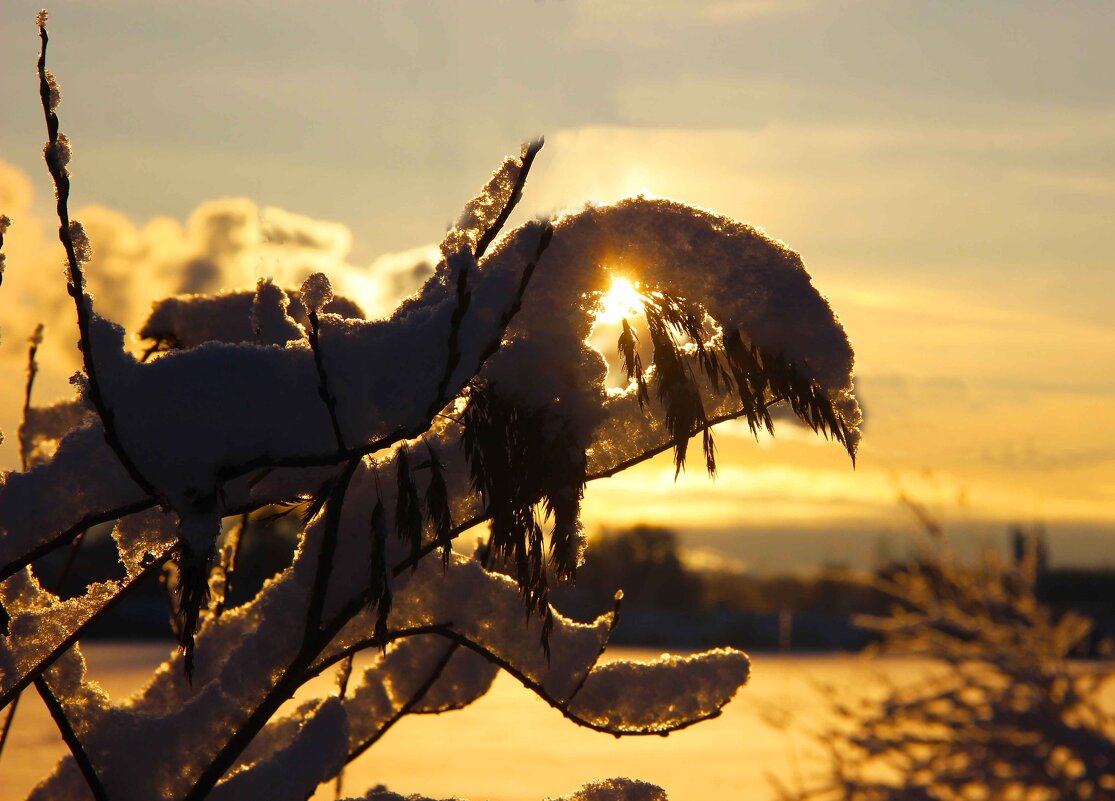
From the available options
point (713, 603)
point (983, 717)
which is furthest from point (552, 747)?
point (713, 603)

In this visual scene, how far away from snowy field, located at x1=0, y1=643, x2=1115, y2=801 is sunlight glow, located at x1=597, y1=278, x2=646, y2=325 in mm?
5408

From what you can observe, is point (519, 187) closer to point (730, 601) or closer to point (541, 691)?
point (541, 691)

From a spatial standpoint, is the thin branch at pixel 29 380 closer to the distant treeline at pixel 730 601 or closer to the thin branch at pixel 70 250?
the thin branch at pixel 70 250

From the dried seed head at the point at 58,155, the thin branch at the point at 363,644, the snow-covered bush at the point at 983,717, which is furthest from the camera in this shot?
the snow-covered bush at the point at 983,717

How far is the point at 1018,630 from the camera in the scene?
28.3ft

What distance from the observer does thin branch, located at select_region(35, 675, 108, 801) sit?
9.33ft

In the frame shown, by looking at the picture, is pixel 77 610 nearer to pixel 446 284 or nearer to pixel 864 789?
pixel 446 284

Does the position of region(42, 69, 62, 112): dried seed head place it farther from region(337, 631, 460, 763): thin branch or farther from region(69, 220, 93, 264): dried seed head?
region(337, 631, 460, 763): thin branch

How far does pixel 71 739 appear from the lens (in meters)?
2.85

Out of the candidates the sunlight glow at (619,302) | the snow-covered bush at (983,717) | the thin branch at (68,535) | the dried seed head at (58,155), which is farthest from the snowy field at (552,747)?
the dried seed head at (58,155)

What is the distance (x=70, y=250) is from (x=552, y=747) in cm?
1179

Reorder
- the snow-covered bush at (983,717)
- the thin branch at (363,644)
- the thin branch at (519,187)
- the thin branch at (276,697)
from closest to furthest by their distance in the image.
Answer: the thin branch at (519,187)
the thin branch at (276,697)
the thin branch at (363,644)
the snow-covered bush at (983,717)

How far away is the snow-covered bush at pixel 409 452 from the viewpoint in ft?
7.54

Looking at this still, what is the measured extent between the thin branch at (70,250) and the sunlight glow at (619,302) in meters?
0.97
